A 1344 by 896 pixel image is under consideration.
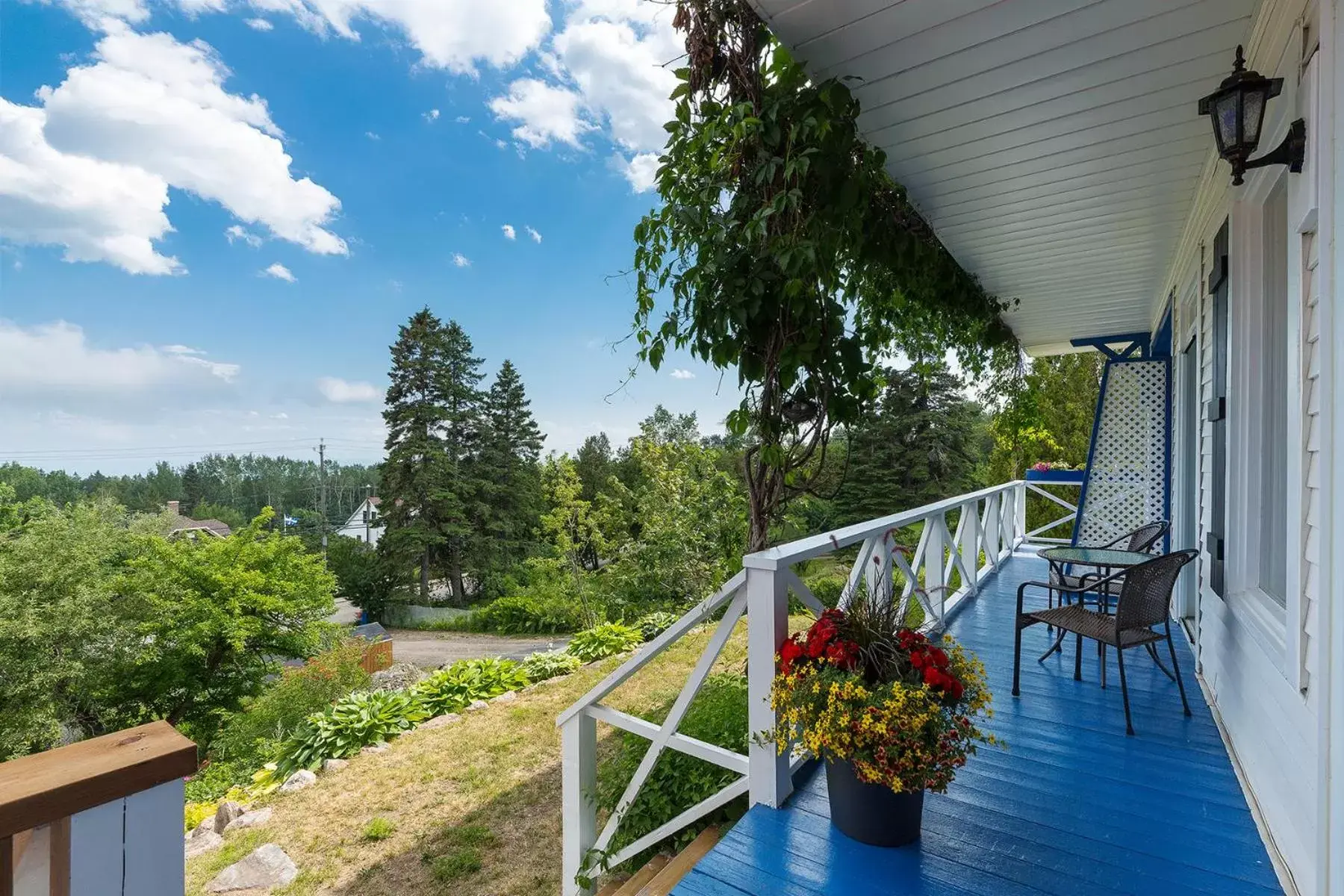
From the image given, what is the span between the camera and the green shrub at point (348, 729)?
5.46m

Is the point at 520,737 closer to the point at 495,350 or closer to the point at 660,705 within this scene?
the point at 660,705

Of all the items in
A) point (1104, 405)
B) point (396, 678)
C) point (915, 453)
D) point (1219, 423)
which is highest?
point (1104, 405)

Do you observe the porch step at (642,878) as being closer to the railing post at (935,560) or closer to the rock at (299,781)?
the railing post at (935,560)

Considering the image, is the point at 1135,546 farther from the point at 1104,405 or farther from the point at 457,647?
the point at 457,647

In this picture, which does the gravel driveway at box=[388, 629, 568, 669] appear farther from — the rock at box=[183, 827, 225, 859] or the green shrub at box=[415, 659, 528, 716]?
the rock at box=[183, 827, 225, 859]

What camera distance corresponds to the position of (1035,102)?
7.23 ft

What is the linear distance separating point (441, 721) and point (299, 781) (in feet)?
4.04

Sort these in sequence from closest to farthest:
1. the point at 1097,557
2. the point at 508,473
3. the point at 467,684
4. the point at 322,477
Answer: the point at 1097,557 → the point at 467,684 → the point at 508,473 → the point at 322,477

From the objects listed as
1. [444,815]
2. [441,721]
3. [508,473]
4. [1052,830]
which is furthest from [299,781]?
[508,473]

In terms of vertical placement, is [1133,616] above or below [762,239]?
below

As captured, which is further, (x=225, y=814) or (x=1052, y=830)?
(x=225, y=814)

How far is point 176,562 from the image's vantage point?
1359 centimetres

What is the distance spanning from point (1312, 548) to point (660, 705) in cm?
380

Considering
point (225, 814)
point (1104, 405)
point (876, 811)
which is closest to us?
point (876, 811)
